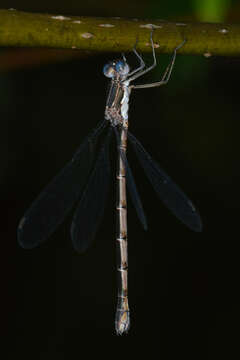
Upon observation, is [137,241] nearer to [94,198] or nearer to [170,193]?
[94,198]

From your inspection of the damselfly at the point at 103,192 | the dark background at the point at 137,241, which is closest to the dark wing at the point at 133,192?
the damselfly at the point at 103,192

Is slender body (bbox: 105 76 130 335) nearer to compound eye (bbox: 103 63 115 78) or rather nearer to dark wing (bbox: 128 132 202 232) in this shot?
compound eye (bbox: 103 63 115 78)

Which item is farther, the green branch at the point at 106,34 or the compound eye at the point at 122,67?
the compound eye at the point at 122,67

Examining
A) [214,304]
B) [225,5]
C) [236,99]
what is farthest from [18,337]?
[225,5]

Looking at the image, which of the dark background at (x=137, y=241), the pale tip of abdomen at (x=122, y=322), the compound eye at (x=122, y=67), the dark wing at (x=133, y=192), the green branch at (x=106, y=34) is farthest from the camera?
the dark background at (x=137, y=241)

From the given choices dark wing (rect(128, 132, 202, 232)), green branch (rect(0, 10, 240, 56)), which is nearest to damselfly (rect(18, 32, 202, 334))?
dark wing (rect(128, 132, 202, 232))

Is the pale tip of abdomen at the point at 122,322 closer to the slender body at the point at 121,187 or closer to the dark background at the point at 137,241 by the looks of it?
the slender body at the point at 121,187
